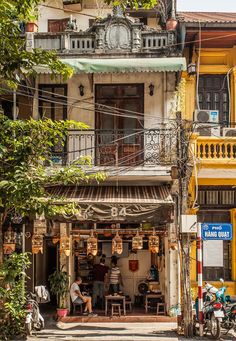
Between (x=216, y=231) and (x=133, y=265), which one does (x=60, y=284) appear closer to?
(x=133, y=265)

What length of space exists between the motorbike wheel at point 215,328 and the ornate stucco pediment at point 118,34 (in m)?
7.85

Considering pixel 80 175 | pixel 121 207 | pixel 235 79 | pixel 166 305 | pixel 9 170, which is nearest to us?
pixel 9 170

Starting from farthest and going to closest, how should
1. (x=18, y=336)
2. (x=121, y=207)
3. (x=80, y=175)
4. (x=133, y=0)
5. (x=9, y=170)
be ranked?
(x=121, y=207)
(x=18, y=336)
(x=80, y=175)
(x=9, y=170)
(x=133, y=0)

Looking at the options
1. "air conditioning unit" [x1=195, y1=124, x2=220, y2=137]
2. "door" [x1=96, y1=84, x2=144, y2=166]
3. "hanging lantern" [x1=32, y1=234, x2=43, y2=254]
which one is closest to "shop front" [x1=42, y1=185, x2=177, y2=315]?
"hanging lantern" [x1=32, y1=234, x2=43, y2=254]

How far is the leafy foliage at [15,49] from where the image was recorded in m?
8.59

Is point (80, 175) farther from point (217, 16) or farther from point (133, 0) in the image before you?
point (217, 16)

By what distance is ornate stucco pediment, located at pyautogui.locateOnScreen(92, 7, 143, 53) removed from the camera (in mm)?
17953

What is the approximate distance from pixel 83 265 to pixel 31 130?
32.7 ft

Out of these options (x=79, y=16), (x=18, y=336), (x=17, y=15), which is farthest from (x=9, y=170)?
(x=79, y=16)

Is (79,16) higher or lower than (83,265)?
higher

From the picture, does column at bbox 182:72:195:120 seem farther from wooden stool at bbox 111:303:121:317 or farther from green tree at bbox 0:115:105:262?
green tree at bbox 0:115:105:262

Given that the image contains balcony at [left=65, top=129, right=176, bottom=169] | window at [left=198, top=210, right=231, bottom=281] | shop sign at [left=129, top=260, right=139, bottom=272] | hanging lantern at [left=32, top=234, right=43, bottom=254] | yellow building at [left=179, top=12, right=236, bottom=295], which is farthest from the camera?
shop sign at [left=129, top=260, right=139, bottom=272]

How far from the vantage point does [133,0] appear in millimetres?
8648

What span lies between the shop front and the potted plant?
1.57 feet
